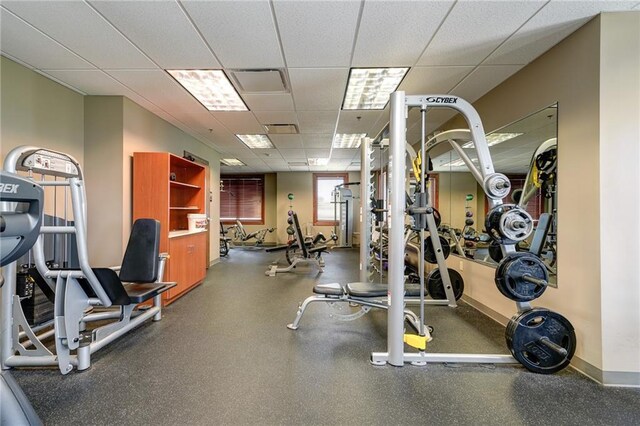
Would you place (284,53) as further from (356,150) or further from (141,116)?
(356,150)

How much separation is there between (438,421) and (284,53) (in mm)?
2879

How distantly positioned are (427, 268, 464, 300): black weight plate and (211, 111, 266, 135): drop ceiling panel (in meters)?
3.31

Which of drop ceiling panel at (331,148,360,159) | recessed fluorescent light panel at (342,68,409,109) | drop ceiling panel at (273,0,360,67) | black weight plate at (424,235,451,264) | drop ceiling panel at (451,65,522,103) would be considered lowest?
Answer: black weight plate at (424,235,451,264)

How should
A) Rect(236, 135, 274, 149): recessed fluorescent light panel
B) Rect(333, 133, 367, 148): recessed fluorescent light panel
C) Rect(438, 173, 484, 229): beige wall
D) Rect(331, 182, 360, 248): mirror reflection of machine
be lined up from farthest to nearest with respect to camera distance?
1. Rect(331, 182, 360, 248): mirror reflection of machine
2. Rect(236, 135, 274, 149): recessed fluorescent light panel
3. Rect(333, 133, 367, 148): recessed fluorescent light panel
4. Rect(438, 173, 484, 229): beige wall

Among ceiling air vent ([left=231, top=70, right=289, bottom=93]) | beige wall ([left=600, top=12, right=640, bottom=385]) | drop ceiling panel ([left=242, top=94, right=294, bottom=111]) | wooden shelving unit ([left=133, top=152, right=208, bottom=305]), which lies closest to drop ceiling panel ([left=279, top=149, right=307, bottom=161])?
drop ceiling panel ([left=242, top=94, right=294, bottom=111])

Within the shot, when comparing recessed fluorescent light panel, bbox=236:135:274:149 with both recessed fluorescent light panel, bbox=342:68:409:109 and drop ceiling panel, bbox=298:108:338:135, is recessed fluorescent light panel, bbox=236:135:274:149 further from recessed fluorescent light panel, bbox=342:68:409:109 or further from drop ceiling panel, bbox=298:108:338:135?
recessed fluorescent light panel, bbox=342:68:409:109

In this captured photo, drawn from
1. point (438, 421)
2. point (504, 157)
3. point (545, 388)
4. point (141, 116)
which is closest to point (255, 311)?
point (438, 421)

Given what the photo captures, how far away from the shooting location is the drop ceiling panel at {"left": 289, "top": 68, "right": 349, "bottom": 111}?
2.62 metres

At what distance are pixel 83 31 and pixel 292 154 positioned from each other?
440cm

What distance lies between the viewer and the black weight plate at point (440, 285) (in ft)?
10.8

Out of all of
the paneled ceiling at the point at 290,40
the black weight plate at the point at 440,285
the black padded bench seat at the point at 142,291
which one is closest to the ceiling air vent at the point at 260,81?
the paneled ceiling at the point at 290,40

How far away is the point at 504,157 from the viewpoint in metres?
2.92

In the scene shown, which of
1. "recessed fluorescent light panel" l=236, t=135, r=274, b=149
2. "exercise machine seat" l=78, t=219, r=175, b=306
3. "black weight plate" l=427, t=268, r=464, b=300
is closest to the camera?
"exercise machine seat" l=78, t=219, r=175, b=306

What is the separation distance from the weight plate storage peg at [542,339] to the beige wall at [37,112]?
452 centimetres
